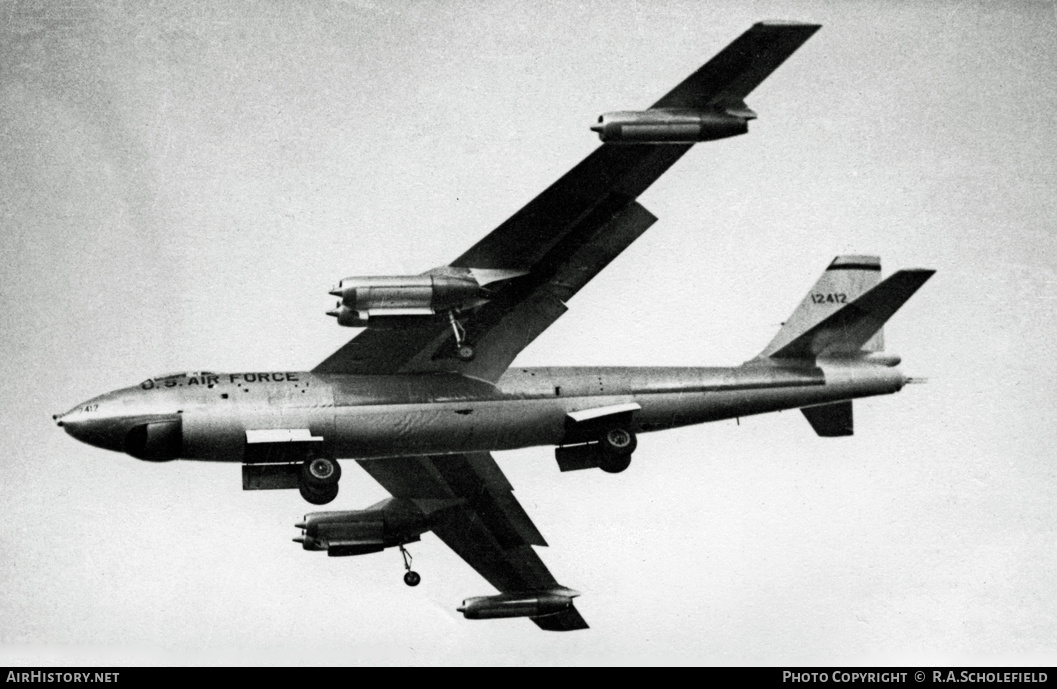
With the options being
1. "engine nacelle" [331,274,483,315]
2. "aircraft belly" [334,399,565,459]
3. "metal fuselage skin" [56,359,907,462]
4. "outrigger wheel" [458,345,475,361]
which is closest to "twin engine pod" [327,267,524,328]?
"engine nacelle" [331,274,483,315]

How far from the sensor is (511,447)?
26859 millimetres

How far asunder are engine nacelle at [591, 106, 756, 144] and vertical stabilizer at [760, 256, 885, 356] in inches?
270

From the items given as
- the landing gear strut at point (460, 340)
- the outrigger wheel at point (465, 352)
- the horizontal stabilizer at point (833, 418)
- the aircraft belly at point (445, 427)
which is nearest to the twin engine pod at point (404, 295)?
the landing gear strut at point (460, 340)

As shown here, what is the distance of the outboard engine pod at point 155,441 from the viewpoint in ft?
81.1

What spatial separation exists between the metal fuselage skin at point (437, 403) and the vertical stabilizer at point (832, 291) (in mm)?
1518

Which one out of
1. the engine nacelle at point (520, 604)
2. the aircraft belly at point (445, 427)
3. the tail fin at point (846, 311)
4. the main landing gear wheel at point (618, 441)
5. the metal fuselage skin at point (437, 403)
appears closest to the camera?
the metal fuselage skin at point (437, 403)

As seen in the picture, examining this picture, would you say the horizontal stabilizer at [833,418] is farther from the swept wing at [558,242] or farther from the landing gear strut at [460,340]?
the landing gear strut at [460,340]

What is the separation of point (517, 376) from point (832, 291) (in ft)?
23.8

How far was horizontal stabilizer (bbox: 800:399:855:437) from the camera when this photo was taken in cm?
2897

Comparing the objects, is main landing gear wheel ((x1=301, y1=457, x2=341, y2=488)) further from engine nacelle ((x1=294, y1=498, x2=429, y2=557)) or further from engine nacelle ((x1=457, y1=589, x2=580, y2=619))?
engine nacelle ((x1=457, y1=589, x2=580, y2=619))

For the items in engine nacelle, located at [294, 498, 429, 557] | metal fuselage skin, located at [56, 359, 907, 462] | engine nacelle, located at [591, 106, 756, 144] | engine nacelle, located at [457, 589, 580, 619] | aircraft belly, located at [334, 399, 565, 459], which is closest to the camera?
engine nacelle, located at [591, 106, 756, 144]
